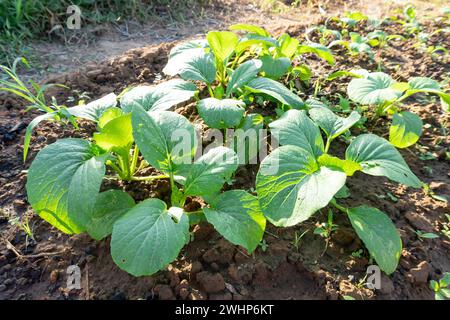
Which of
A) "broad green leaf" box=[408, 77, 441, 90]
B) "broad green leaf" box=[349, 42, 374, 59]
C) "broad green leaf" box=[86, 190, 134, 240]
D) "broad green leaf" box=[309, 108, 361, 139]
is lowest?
"broad green leaf" box=[86, 190, 134, 240]

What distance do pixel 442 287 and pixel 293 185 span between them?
0.68m

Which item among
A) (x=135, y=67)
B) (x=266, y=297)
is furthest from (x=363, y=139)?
(x=135, y=67)

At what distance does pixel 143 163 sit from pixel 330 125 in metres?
0.85

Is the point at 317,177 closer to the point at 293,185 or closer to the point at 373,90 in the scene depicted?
the point at 293,185

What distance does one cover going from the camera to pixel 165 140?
1531mm

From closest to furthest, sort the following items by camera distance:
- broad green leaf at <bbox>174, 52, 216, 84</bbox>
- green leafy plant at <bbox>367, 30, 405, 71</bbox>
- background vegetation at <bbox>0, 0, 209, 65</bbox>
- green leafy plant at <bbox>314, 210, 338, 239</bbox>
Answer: green leafy plant at <bbox>314, 210, 338, 239</bbox>
broad green leaf at <bbox>174, 52, 216, 84</bbox>
green leafy plant at <bbox>367, 30, 405, 71</bbox>
background vegetation at <bbox>0, 0, 209, 65</bbox>

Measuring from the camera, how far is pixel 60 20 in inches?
129

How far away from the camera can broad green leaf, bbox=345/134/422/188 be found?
149 cm

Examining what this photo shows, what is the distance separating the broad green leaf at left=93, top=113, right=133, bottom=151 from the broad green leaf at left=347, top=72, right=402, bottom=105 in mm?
1104

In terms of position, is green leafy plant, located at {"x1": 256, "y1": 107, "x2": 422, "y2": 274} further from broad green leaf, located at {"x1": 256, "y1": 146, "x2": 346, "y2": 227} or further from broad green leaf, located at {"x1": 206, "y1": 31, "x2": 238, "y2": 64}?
broad green leaf, located at {"x1": 206, "y1": 31, "x2": 238, "y2": 64}

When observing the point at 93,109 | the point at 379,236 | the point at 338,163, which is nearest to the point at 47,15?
the point at 93,109

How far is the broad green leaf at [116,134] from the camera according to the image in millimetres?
1429

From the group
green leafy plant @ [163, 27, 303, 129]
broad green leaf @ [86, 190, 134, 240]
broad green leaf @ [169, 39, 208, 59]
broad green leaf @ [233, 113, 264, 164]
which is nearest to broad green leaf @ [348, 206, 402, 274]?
broad green leaf @ [233, 113, 264, 164]

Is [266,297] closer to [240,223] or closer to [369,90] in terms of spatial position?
[240,223]
